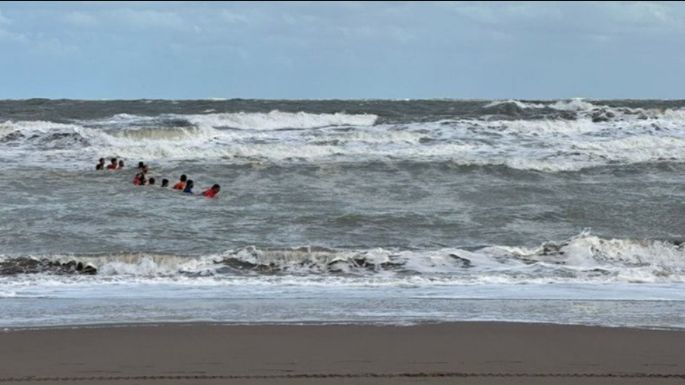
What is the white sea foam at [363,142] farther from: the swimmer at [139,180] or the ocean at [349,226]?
the swimmer at [139,180]

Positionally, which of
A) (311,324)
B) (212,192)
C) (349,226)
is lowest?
(349,226)

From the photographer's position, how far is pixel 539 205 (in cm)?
1552

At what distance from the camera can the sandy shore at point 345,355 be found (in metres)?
5.15

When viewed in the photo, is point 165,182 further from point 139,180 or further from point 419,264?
point 419,264

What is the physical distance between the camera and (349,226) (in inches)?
520

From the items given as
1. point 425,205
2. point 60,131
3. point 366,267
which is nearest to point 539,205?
point 425,205

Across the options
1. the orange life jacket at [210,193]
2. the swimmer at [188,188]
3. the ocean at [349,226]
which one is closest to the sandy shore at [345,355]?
the ocean at [349,226]

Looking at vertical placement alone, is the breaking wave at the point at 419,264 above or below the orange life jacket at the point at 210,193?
below

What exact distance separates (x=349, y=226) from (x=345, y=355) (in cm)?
752

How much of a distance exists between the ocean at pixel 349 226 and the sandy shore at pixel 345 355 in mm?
472

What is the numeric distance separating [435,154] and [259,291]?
14593 millimetres

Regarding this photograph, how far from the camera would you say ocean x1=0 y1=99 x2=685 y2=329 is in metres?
7.88

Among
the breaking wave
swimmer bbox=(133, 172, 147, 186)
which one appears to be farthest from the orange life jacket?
the breaking wave

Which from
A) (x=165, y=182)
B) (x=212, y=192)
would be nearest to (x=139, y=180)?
(x=165, y=182)
